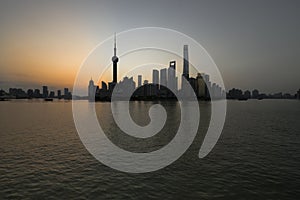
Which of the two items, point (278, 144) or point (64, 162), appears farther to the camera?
point (278, 144)

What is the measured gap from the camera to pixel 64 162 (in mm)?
31062

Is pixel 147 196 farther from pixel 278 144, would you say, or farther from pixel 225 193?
pixel 278 144

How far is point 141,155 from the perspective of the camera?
35.6 metres

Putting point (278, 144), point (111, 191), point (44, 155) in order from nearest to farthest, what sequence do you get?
1. point (111, 191)
2. point (44, 155)
3. point (278, 144)

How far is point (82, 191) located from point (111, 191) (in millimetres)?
2709

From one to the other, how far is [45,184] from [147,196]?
417 inches

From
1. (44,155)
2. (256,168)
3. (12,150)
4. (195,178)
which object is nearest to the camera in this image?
(195,178)

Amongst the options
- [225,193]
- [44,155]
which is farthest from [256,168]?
[44,155]

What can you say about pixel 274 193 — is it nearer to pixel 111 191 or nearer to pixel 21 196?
pixel 111 191

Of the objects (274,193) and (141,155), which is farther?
(141,155)

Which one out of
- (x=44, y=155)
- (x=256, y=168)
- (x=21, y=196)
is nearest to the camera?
(x=21, y=196)

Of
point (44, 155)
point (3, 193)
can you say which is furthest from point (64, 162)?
point (3, 193)

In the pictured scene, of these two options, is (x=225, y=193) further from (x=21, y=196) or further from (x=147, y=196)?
(x=21, y=196)

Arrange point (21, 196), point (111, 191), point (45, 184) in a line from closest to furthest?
point (21, 196) → point (111, 191) → point (45, 184)
